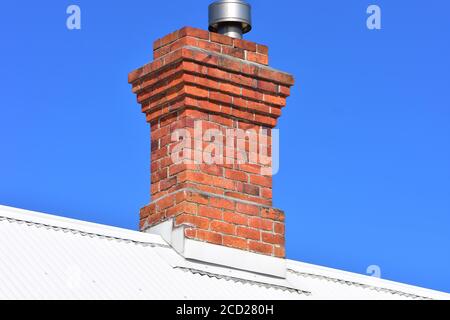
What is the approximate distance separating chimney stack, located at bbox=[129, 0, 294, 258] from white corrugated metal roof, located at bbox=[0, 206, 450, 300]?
359 millimetres

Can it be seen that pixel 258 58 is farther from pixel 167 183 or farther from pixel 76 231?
pixel 76 231

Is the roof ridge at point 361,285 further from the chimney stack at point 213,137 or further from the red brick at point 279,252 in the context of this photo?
the chimney stack at point 213,137

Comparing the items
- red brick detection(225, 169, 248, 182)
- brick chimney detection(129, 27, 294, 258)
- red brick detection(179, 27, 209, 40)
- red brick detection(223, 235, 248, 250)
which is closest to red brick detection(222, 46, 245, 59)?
brick chimney detection(129, 27, 294, 258)

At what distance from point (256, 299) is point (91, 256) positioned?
145cm

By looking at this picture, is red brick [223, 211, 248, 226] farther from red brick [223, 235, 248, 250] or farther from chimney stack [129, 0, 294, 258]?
red brick [223, 235, 248, 250]

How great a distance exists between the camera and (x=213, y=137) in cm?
1320

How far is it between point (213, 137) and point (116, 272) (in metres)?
2.09

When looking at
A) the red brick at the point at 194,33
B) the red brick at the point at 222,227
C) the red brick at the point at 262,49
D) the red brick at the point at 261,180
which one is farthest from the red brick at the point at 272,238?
the red brick at the point at 194,33

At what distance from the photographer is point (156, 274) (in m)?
11.9

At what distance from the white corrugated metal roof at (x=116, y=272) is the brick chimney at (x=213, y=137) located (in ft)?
1.23

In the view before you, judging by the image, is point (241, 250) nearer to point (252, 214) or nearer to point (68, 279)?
point (252, 214)

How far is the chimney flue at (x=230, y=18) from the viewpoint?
1399 centimetres

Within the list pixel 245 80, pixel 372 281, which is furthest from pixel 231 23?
pixel 372 281

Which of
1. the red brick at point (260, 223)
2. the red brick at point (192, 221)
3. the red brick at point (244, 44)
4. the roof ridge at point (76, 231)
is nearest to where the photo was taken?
the roof ridge at point (76, 231)
